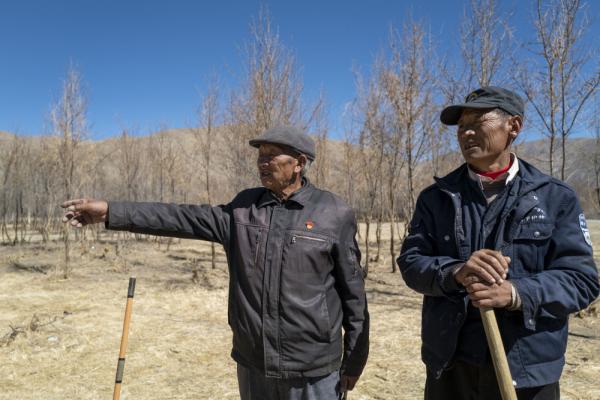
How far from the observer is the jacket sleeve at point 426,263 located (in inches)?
61.1

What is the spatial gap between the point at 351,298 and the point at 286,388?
0.49 m

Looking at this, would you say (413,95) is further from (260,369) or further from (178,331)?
(260,369)

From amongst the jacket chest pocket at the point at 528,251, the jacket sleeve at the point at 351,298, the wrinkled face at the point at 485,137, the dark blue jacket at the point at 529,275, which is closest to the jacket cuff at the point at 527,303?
the dark blue jacket at the point at 529,275

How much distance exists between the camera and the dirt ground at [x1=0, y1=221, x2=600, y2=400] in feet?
13.9

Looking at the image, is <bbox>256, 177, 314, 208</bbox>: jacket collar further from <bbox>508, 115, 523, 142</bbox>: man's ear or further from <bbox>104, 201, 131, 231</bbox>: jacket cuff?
<bbox>508, 115, 523, 142</bbox>: man's ear

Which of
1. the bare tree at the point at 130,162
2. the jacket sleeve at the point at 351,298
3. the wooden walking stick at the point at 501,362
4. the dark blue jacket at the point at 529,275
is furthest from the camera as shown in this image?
the bare tree at the point at 130,162

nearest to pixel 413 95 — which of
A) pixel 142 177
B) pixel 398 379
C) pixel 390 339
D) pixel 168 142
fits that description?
pixel 390 339

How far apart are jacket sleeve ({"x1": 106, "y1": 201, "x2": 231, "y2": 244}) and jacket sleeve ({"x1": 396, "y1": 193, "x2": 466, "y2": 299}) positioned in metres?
0.86

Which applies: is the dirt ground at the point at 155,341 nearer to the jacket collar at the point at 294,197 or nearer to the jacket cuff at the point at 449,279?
the jacket collar at the point at 294,197

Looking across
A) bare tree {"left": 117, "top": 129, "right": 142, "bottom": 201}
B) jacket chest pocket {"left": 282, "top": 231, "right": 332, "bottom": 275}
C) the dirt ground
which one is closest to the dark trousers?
jacket chest pocket {"left": 282, "top": 231, "right": 332, "bottom": 275}

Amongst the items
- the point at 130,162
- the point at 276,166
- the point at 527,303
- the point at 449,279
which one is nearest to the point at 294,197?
the point at 276,166

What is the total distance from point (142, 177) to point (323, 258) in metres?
19.4

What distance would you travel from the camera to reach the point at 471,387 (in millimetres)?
1646

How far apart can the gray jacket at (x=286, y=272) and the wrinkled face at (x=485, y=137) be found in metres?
0.63
